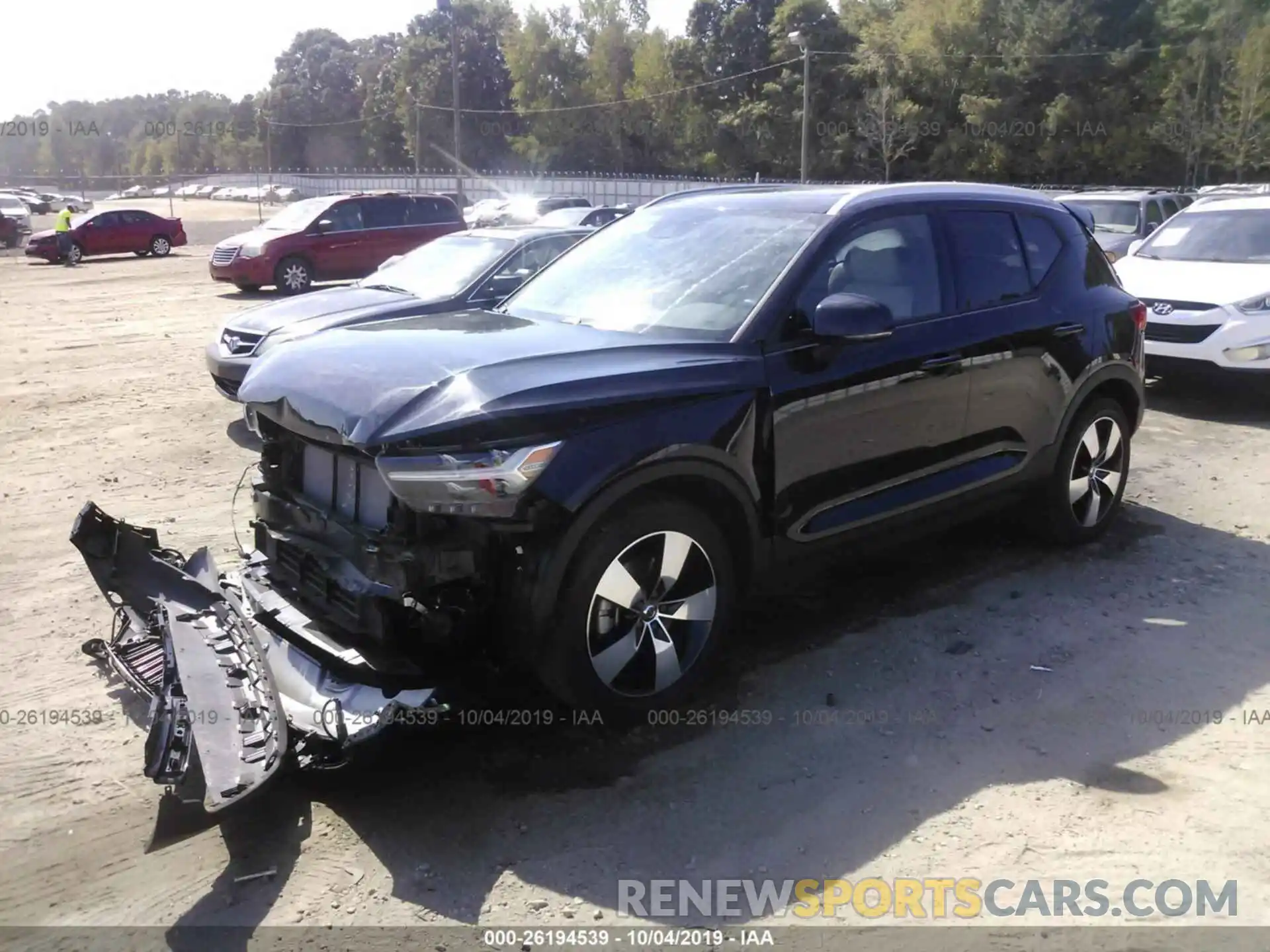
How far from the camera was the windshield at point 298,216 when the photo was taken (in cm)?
1895

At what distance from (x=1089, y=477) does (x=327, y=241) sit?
1579 centimetres

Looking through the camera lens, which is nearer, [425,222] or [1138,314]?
[1138,314]

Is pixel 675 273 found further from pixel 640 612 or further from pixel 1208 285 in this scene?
pixel 1208 285

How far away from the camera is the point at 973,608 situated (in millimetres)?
Result: 5074

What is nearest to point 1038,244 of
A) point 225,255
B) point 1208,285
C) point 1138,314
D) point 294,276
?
point 1138,314

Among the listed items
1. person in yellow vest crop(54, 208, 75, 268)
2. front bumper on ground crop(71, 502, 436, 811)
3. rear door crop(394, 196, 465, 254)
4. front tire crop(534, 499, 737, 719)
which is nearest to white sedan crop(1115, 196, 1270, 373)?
front tire crop(534, 499, 737, 719)

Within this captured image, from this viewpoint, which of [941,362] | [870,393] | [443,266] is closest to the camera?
[870,393]

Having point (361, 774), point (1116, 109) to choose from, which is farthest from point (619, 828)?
point (1116, 109)

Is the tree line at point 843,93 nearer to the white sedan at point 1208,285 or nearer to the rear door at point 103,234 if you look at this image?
the rear door at point 103,234

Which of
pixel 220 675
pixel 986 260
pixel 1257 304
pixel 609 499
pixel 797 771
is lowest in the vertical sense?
pixel 797 771

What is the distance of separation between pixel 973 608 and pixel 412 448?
9.62 feet

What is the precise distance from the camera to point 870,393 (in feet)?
14.6

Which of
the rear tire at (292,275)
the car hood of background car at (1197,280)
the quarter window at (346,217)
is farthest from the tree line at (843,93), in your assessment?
the car hood of background car at (1197,280)

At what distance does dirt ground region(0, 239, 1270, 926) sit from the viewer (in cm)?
316
